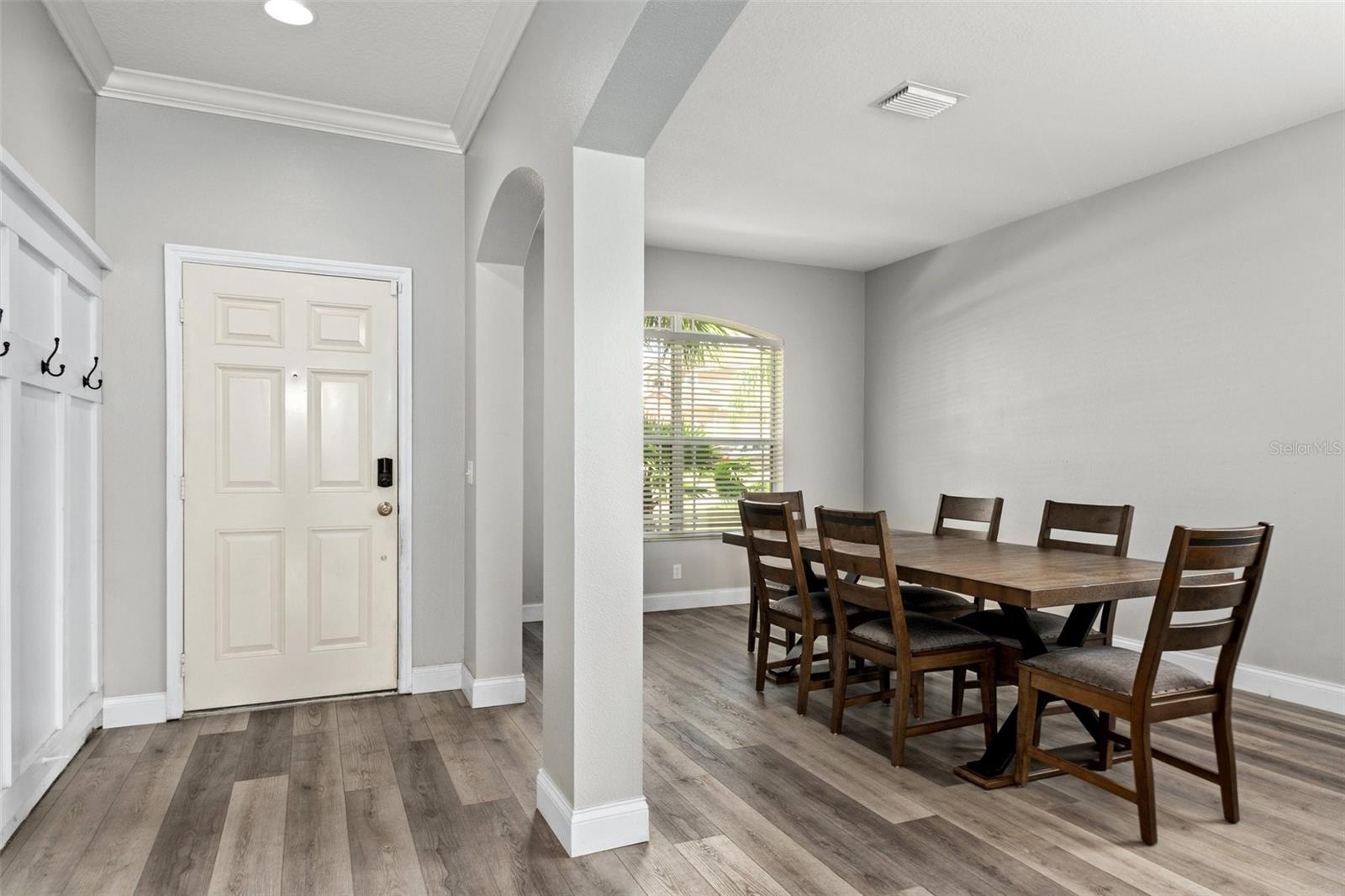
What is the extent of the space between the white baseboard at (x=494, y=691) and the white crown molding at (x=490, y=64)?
249 centimetres

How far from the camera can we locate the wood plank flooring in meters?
2.10

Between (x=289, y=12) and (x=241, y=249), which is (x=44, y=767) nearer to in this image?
(x=241, y=249)

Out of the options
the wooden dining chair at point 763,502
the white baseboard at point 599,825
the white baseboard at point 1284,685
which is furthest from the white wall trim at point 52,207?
the white baseboard at point 1284,685

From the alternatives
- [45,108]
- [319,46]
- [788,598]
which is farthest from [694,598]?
[45,108]

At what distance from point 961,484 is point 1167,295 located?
1867 millimetres

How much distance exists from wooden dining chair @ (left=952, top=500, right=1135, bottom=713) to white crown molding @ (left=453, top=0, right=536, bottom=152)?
2878mm

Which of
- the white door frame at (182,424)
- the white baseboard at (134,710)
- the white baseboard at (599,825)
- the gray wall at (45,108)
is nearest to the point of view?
the white baseboard at (599,825)

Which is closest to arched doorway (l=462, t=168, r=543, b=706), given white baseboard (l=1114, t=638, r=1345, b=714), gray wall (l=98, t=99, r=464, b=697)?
gray wall (l=98, t=99, r=464, b=697)

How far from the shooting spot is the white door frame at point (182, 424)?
3336 millimetres

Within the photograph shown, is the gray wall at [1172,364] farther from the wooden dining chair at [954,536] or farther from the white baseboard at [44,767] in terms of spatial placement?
the white baseboard at [44,767]

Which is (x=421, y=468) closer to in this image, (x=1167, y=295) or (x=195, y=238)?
(x=195, y=238)

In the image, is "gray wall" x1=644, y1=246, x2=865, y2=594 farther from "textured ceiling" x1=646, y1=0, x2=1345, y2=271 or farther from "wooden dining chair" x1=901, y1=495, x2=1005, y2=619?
"wooden dining chair" x1=901, y1=495, x2=1005, y2=619

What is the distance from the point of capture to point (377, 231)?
368cm

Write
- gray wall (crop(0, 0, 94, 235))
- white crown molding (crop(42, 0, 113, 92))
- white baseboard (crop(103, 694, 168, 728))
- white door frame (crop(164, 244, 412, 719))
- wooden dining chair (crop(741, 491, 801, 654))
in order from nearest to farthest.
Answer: gray wall (crop(0, 0, 94, 235)), white crown molding (crop(42, 0, 113, 92)), white baseboard (crop(103, 694, 168, 728)), white door frame (crop(164, 244, 412, 719)), wooden dining chair (crop(741, 491, 801, 654))
